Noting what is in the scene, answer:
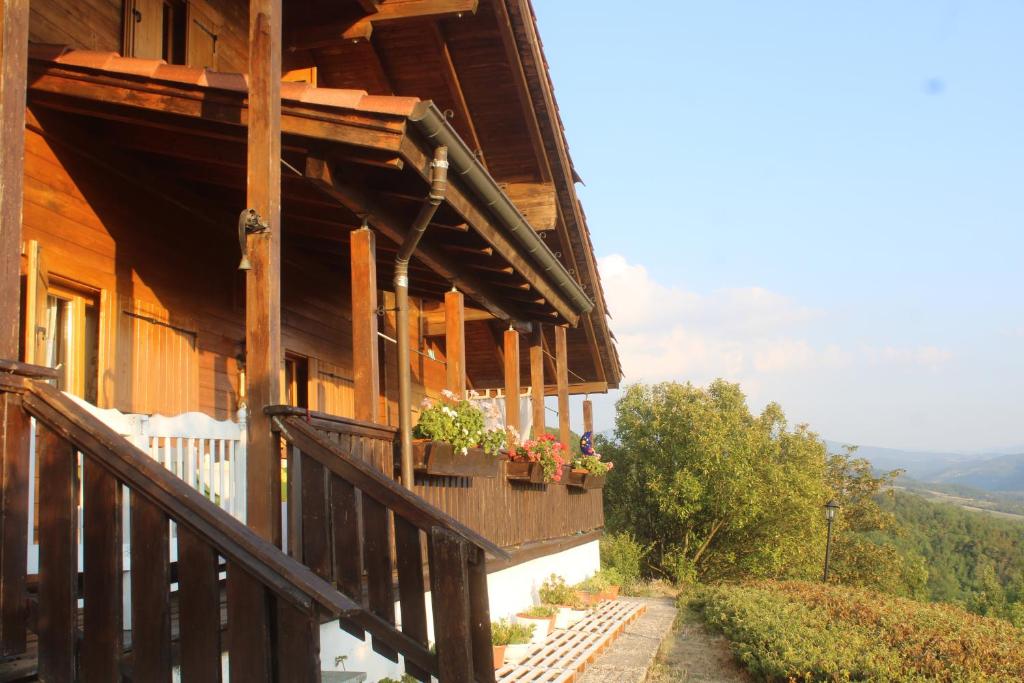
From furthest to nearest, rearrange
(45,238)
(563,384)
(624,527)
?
(624,527), (563,384), (45,238)

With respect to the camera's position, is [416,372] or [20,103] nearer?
[20,103]

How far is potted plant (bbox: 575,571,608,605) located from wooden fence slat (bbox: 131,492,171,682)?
874 cm

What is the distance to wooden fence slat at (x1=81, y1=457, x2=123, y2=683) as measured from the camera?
11.2ft

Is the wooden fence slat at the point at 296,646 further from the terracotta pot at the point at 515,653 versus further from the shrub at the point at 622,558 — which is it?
the shrub at the point at 622,558

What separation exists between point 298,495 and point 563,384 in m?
9.44

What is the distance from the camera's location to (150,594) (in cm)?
343

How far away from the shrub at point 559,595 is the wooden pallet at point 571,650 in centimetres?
23

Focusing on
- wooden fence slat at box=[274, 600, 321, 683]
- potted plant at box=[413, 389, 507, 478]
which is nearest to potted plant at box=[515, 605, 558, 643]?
potted plant at box=[413, 389, 507, 478]

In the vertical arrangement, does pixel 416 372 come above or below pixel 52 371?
above

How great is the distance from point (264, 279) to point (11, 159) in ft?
5.04

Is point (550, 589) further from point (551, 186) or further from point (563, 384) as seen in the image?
point (551, 186)

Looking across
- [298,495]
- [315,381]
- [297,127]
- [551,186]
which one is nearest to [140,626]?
[298,495]

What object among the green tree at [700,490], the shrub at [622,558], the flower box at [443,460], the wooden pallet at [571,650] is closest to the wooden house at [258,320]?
the flower box at [443,460]

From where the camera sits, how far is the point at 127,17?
809 centimetres
